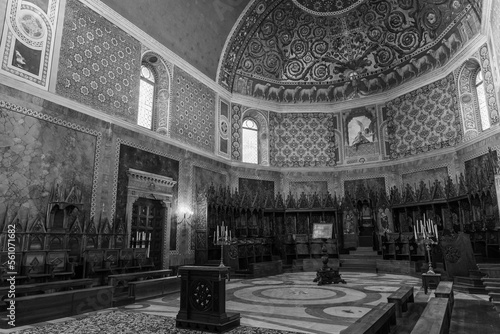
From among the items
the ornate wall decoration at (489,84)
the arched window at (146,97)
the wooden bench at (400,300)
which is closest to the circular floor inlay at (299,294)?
the wooden bench at (400,300)

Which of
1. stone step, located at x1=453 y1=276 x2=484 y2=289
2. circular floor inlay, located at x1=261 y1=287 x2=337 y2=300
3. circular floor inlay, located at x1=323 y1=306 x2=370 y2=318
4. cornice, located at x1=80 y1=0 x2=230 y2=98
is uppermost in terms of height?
cornice, located at x1=80 y1=0 x2=230 y2=98

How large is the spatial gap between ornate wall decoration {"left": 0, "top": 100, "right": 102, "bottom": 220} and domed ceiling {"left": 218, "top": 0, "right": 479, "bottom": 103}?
10086 mm

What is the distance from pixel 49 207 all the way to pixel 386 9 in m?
19.5

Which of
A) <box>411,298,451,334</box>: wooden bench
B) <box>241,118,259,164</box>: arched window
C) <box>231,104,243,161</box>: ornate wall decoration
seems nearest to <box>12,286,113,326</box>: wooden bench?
<box>411,298,451,334</box>: wooden bench

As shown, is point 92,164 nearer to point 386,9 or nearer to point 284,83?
point 284,83

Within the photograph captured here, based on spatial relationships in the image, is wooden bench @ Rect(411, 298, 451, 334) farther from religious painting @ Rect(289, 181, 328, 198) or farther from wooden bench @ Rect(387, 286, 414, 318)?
religious painting @ Rect(289, 181, 328, 198)

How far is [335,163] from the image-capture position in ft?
70.3

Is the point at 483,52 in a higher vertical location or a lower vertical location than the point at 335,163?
higher

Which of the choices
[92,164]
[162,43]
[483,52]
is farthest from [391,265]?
[162,43]

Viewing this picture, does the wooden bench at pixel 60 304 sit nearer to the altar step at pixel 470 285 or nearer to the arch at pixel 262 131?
the altar step at pixel 470 285

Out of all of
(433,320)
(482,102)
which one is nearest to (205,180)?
(433,320)

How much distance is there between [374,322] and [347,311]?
3.15 metres

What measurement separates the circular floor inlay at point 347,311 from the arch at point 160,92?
10348 mm

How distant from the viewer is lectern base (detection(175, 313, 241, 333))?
5.87 meters
